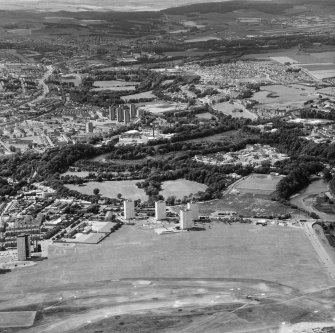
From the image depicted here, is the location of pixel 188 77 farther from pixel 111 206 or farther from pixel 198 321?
pixel 198 321

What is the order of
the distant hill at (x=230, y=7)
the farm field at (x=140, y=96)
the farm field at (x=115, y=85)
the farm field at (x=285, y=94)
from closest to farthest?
the farm field at (x=285, y=94) < the farm field at (x=140, y=96) < the farm field at (x=115, y=85) < the distant hill at (x=230, y=7)

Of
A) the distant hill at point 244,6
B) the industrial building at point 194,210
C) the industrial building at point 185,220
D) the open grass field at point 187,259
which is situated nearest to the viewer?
the open grass field at point 187,259

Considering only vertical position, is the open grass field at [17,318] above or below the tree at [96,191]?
above

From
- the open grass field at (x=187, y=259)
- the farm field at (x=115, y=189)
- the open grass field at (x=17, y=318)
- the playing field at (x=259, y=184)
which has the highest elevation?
the open grass field at (x=17, y=318)

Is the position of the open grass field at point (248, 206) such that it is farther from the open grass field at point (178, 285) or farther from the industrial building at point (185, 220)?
the open grass field at point (178, 285)

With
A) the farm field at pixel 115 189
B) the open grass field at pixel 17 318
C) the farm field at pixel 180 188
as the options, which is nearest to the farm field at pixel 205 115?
the farm field at pixel 180 188

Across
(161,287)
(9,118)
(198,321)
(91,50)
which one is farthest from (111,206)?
(91,50)

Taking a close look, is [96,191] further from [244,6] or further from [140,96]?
[244,6]

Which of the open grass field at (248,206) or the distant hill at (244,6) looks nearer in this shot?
the open grass field at (248,206)
